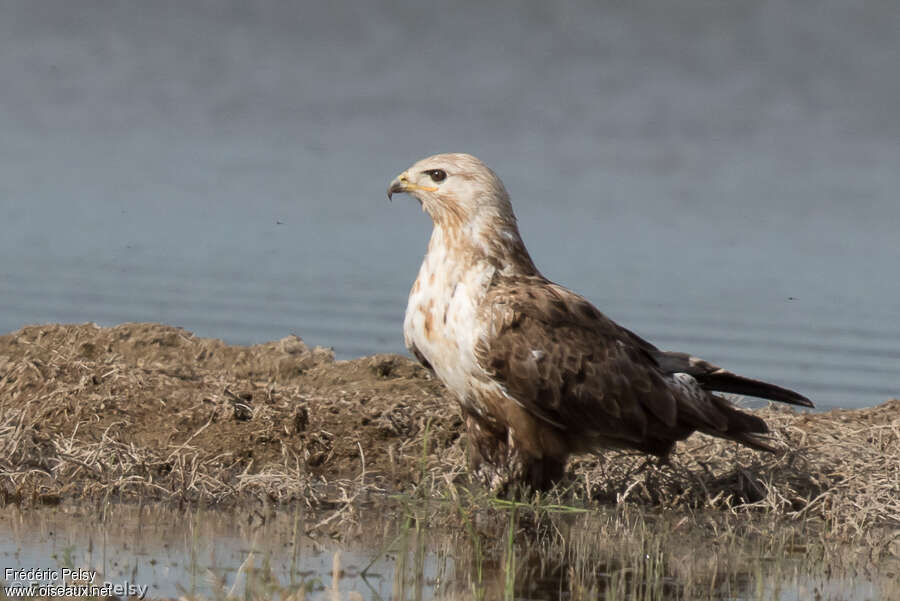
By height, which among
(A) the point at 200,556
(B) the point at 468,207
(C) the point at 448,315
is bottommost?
(A) the point at 200,556

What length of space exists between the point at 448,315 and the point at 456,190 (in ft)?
2.74

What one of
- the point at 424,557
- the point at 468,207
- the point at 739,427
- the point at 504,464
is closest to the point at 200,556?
the point at 424,557

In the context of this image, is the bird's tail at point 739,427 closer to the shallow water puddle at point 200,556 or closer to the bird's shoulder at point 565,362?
the bird's shoulder at point 565,362

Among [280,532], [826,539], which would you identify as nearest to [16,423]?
[280,532]

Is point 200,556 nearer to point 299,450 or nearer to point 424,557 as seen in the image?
point 424,557

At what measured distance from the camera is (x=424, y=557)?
21.3 feet

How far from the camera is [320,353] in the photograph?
36.4 feet

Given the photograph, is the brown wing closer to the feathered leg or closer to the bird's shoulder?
the bird's shoulder

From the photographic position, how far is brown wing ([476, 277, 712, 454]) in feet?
24.8

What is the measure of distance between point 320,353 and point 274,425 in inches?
97.7

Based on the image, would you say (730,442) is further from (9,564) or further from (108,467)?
(9,564)

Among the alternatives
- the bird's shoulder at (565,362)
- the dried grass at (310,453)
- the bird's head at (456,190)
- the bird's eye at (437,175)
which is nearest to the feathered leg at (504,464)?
the dried grass at (310,453)

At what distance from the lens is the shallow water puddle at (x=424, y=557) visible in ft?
19.4

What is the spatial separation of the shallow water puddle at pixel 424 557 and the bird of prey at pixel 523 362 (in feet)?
1.43
